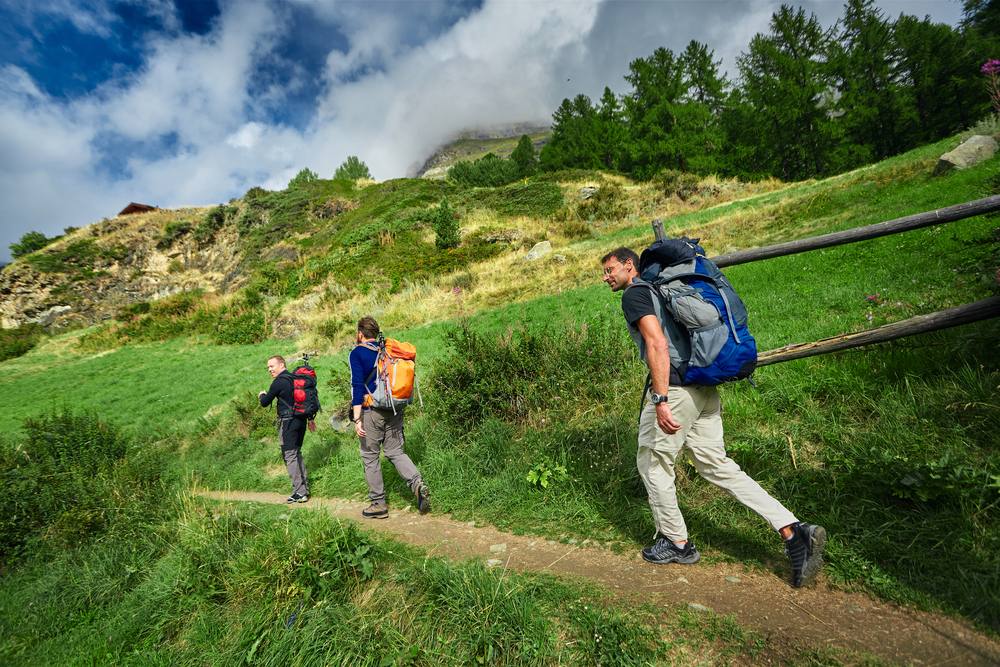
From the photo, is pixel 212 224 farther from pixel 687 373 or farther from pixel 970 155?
pixel 970 155

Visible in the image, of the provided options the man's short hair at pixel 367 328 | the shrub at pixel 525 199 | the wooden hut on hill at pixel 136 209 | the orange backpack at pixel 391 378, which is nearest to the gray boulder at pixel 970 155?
the orange backpack at pixel 391 378

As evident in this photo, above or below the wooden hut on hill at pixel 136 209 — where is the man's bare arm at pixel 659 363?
below

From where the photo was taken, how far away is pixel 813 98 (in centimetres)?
3117

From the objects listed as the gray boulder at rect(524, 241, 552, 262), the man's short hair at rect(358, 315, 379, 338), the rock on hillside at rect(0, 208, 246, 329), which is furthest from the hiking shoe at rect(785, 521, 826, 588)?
the rock on hillside at rect(0, 208, 246, 329)

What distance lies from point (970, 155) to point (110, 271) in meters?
50.2

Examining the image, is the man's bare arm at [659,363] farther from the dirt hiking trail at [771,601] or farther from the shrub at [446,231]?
the shrub at [446,231]

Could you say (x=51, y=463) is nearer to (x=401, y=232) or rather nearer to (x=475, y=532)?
(x=475, y=532)

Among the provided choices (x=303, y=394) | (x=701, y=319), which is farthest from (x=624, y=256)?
(x=303, y=394)

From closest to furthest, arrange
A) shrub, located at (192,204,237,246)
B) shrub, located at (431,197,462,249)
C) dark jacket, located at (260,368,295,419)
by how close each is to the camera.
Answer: dark jacket, located at (260,368,295,419)
shrub, located at (431,197,462,249)
shrub, located at (192,204,237,246)

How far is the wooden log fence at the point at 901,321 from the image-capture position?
2.86 m

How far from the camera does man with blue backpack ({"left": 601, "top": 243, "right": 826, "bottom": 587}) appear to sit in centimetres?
256

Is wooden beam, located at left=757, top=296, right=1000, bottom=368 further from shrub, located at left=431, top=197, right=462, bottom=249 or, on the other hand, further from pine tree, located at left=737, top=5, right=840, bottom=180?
pine tree, located at left=737, top=5, right=840, bottom=180

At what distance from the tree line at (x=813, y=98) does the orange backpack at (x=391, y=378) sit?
110ft

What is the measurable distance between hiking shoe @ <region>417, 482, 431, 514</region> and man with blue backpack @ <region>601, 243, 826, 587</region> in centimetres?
253
